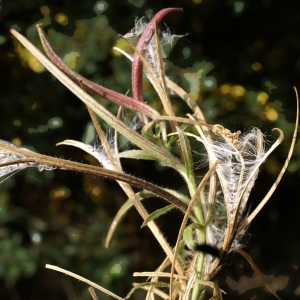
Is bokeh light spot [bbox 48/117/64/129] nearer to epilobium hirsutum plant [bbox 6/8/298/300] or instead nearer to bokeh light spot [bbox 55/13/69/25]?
bokeh light spot [bbox 55/13/69/25]

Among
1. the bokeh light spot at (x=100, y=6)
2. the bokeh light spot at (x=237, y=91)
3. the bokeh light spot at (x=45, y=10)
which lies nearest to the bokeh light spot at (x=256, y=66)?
the bokeh light spot at (x=237, y=91)

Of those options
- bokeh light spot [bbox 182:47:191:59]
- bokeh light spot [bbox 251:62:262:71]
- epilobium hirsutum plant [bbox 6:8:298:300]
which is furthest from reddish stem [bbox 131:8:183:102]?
bokeh light spot [bbox 251:62:262:71]

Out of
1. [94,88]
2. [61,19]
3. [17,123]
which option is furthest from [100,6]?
[94,88]

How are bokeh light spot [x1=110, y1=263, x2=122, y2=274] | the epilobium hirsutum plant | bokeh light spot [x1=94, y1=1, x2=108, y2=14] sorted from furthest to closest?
bokeh light spot [x1=110, y1=263, x2=122, y2=274], bokeh light spot [x1=94, y1=1, x2=108, y2=14], the epilobium hirsutum plant

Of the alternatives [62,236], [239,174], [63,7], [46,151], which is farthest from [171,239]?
[239,174]

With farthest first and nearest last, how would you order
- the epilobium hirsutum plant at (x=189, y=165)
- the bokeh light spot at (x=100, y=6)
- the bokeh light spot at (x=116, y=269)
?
the bokeh light spot at (x=116, y=269) → the bokeh light spot at (x=100, y=6) → the epilobium hirsutum plant at (x=189, y=165)

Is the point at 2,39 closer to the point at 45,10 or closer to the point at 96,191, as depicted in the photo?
the point at 45,10

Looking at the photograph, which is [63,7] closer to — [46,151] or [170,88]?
[46,151]

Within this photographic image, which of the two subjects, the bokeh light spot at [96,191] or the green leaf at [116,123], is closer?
the green leaf at [116,123]

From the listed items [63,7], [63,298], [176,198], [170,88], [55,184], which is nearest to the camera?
[176,198]

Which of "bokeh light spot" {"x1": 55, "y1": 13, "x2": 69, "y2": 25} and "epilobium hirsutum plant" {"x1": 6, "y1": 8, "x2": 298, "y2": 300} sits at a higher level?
"bokeh light spot" {"x1": 55, "y1": 13, "x2": 69, "y2": 25}

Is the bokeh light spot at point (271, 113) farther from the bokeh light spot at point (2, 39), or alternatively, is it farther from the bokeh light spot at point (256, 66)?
the bokeh light spot at point (2, 39)
